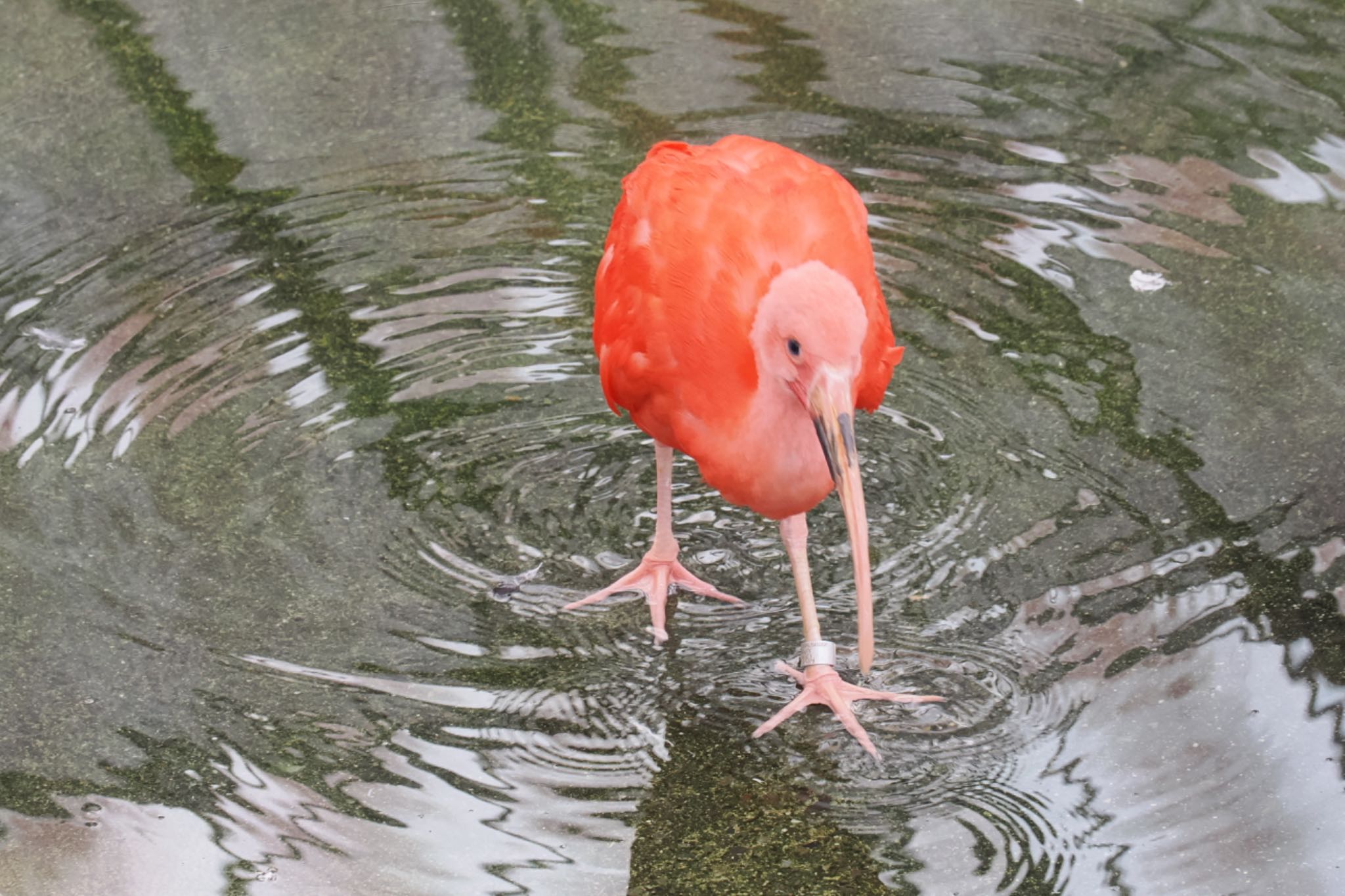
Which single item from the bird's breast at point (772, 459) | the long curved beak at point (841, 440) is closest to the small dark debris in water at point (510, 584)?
the bird's breast at point (772, 459)

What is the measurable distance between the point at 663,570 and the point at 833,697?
2.10 ft

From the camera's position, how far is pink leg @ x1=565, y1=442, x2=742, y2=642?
401 cm

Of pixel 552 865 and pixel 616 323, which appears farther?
pixel 616 323

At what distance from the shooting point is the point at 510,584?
13.2 feet

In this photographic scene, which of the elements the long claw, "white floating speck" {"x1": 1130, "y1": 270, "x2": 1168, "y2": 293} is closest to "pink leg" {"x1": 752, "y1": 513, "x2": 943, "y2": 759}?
the long claw

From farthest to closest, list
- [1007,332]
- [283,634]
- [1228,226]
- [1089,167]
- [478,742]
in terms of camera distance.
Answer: [1089,167]
[1228,226]
[1007,332]
[283,634]
[478,742]

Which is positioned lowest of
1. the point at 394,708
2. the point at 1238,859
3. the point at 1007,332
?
the point at 1238,859

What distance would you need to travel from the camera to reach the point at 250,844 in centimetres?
326

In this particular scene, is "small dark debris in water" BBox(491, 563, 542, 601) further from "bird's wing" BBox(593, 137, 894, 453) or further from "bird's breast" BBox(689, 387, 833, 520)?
"bird's breast" BBox(689, 387, 833, 520)

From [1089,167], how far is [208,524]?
3.54m

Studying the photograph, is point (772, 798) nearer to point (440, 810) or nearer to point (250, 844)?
point (440, 810)

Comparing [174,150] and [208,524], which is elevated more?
[174,150]

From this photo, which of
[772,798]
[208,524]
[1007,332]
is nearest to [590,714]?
[772,798]

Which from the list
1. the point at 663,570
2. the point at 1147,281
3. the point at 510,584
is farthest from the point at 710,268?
the point at 1147,281
